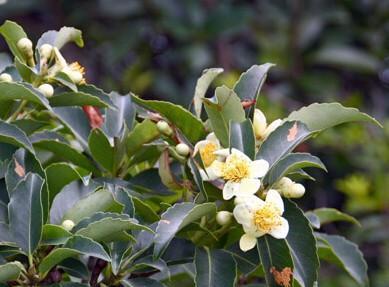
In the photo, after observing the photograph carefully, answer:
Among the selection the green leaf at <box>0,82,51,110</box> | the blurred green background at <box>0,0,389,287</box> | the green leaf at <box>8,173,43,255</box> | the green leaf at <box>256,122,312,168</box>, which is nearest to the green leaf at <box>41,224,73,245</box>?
the green leaf at <box>8,173,43,255</box>

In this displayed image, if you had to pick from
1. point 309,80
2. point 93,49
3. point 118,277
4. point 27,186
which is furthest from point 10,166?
point 93,49

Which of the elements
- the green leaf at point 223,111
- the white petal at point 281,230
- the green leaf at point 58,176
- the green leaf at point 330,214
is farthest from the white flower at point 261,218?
the green leaf at point 330,214

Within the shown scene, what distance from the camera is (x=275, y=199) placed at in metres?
0.97

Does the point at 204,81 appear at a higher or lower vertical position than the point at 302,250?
higher

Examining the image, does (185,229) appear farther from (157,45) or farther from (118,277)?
(157,45)

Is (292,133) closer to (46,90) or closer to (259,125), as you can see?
(259,125)

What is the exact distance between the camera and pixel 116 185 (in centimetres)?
106

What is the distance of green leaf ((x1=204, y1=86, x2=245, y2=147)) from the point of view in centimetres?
103

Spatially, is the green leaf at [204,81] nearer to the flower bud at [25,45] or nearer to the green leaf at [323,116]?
the green leaf at [323,116]

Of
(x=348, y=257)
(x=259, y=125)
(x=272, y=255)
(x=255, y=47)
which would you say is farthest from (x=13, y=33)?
(x=255, y=47)

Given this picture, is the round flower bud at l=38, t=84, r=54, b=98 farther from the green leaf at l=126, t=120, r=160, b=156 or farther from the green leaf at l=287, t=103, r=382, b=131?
the green leaf at l=287, t=103, r=382, b=131

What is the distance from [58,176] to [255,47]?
2323mm

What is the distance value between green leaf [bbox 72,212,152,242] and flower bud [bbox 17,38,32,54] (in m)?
0.27

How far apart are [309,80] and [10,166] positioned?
85.2 inches
